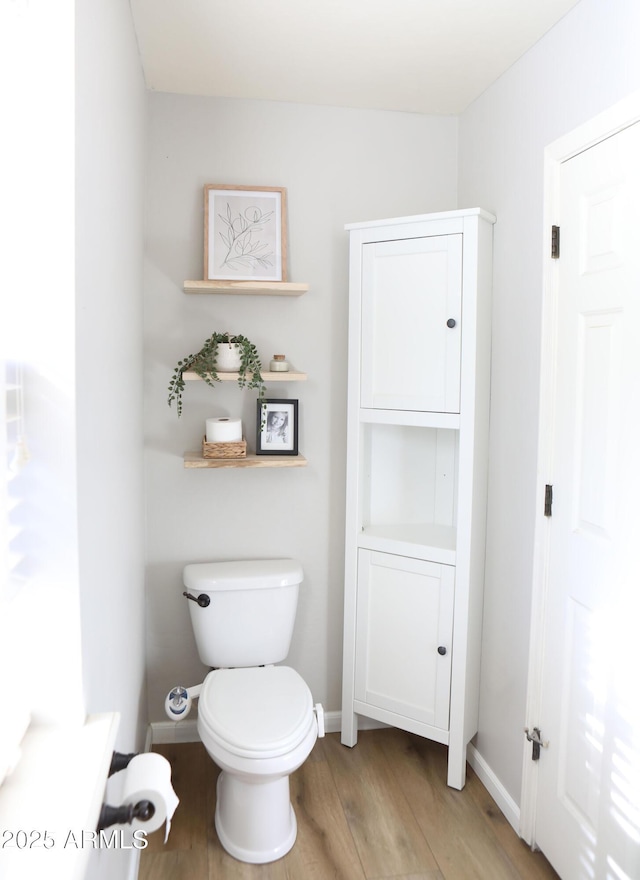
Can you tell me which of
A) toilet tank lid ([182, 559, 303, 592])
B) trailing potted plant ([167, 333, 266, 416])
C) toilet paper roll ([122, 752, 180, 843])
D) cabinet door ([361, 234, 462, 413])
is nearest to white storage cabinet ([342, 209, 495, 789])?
cabinet door ([361, 234, 462, 413])

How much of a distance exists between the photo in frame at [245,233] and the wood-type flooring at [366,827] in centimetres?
182

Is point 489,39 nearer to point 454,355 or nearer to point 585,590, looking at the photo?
point 454,355

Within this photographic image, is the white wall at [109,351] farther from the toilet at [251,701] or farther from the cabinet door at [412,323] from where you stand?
the cabinet door at [412,323]

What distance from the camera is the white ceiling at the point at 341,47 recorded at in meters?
1.84

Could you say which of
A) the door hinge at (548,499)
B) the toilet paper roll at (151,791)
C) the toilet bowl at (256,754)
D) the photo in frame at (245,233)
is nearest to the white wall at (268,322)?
the photo in frame at (245,233)

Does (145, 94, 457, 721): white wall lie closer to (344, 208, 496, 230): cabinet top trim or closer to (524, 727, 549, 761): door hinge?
(344, 208, 496, 230): cabinet top trim

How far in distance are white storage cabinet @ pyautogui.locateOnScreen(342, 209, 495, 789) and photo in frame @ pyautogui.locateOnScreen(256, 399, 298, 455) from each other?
0.22 m

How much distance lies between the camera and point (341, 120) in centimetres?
254

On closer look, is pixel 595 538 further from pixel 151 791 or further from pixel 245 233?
pixel 245 233

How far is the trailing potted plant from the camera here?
2334mm

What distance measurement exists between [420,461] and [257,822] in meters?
1.37

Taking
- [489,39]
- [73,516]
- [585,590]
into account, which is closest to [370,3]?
[489,39]

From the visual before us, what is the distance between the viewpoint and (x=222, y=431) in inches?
92.7

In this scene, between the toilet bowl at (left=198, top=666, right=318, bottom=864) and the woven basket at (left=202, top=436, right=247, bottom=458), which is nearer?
the toilet bowl at (left=198, top=666, right=318, bottom=864)
